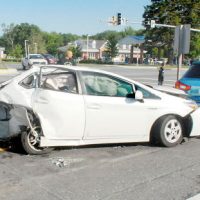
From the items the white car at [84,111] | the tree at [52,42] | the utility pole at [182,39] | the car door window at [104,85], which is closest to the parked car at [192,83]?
the white car at [84,111]

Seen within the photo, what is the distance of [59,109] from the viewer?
6.17 meters

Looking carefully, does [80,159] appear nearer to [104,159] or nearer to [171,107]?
[104,159]

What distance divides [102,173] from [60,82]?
177 cm

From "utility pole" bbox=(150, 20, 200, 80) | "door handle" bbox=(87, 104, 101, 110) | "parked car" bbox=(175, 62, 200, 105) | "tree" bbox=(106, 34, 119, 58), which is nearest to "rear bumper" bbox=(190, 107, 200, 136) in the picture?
"door handle" bbox=(87, 104, 101, 110)

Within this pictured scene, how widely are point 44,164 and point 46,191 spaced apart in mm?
1089

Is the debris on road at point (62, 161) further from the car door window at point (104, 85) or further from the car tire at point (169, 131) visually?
the car tire at point (169, 131)

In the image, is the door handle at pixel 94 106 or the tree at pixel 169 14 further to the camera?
the tree at pixel 169 14

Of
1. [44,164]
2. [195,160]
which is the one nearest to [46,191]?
[44,164]

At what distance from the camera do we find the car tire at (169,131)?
270 inches

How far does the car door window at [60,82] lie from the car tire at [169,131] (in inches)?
63.2

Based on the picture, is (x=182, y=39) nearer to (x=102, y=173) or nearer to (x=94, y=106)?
(x=94, y=106)

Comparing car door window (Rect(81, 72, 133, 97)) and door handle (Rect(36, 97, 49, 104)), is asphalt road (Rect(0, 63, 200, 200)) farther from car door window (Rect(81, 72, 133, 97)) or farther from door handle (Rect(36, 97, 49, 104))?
car door window (Rect(81, 72, 133, 97))

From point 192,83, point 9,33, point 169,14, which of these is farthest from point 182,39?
point 9,33

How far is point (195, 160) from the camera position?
6230 millimetres
